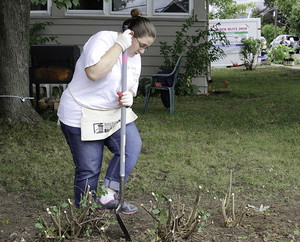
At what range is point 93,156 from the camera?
2.68m

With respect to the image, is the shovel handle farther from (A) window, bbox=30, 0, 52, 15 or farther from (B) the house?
(A) window, bbox=30, 0, 52, 15

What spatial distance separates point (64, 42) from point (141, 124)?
4.76 m

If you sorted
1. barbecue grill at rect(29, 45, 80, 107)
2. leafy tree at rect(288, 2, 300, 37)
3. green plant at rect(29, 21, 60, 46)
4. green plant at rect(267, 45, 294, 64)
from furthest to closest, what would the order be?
leafy tree at rect(288, 2, 300, 37) → green plant at rect(267, 45, 294, 64) → green plant at rect(29, 21, 60, 46) → barbecue grill at rect(29, 45, 80, 107)

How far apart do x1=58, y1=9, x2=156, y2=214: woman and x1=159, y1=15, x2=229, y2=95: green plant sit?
6978mm

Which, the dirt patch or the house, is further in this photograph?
the house

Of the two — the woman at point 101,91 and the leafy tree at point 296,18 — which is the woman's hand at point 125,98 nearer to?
the woman at point 101,91

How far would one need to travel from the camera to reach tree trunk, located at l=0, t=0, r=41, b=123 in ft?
19.6

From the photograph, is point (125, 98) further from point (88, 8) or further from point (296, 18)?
point (296, 18)

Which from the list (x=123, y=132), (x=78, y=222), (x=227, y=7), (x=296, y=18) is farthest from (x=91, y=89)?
(x=296, y=18)

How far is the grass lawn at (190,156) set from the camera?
3852 millimetres

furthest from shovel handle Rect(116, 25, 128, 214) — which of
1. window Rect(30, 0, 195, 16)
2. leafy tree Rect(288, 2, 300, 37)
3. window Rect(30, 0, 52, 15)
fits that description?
leafy tree Rect(288, 2, 300, 37)

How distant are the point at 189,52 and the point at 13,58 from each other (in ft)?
17.1

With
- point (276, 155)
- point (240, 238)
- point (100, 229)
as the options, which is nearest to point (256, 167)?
point (276, 155)

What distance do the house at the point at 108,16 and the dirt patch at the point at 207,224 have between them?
23.4 feet
